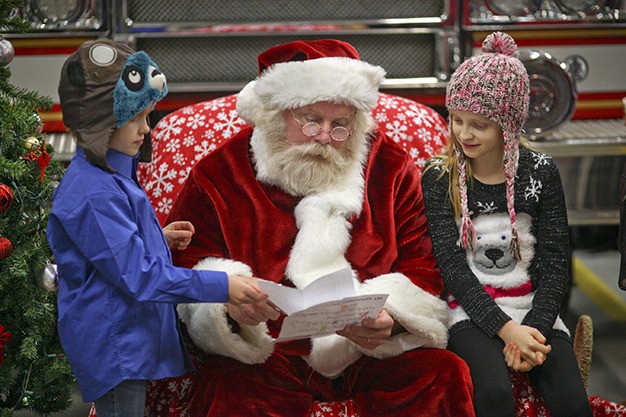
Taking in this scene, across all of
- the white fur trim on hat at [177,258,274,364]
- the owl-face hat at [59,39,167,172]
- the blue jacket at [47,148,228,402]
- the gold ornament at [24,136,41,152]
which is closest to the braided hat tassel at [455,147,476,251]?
the white fur trim on hat at [177,258,274,364]

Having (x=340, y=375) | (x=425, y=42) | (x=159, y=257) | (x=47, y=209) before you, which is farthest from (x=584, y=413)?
(x=425, y=42)

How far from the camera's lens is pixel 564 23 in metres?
4.66

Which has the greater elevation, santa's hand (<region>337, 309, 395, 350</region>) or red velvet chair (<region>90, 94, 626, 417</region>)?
red velvet chair (<region>90, 94, 626, 417</region>)

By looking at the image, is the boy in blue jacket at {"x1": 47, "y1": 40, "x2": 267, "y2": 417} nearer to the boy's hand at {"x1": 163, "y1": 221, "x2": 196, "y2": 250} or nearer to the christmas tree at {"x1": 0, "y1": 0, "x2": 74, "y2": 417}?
the boy's hand at {"x1": 163, "y1": 221, "x2": 196, "y2": 250}

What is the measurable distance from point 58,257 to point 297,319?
677 mm

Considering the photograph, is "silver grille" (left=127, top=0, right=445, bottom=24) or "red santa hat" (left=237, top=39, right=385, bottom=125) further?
"silver grille" (left=127, top=0, right=445, bottom=24)

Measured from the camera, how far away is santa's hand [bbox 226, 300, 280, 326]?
8.94 ft

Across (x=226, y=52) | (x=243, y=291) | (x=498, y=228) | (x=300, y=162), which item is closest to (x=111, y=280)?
(x=243, y=291)

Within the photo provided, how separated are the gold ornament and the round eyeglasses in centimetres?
90

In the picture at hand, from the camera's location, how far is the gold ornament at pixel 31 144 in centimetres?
325

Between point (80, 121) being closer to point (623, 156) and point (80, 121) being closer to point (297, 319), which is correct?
point (297, 319)

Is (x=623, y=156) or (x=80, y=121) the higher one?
(x=80, y=121)

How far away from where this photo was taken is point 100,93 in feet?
8.37

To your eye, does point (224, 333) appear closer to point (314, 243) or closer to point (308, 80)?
point (314, 243)
